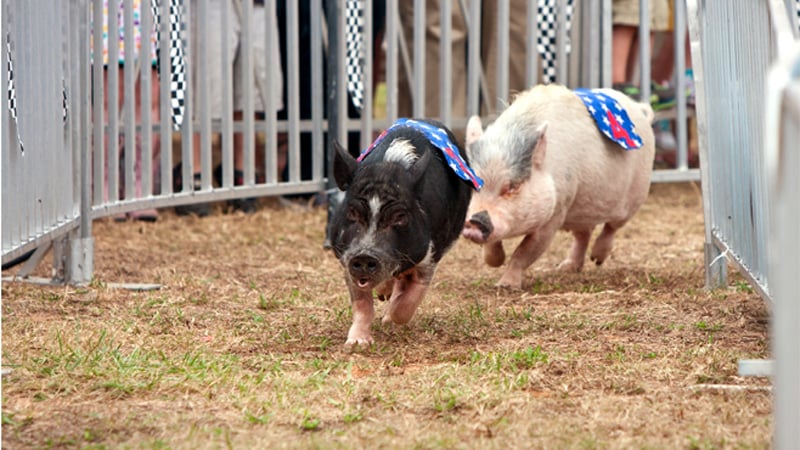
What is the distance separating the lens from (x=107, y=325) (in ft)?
16.5

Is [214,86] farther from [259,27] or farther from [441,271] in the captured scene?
[441,271]

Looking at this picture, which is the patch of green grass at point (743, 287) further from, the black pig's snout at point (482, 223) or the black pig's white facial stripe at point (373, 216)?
the black pig's white facial stripe at point (373, 216)

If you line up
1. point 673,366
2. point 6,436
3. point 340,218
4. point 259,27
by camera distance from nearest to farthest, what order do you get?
point 6,436 < point 673,366 < point 340,218 < point 259,27

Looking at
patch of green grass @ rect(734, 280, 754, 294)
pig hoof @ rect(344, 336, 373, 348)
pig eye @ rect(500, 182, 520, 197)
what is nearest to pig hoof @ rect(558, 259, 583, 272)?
patch of green grass @ rect(734, 280, 754, 294)

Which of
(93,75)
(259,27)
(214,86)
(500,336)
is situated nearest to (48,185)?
(93,75)

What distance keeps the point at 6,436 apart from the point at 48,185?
2.28 meters

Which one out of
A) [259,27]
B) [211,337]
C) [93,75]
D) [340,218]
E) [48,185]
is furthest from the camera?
[259,27]

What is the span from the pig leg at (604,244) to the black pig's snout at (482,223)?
1319mm

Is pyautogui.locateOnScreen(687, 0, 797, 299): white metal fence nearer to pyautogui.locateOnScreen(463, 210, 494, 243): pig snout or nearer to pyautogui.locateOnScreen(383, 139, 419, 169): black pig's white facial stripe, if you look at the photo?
pyautogui.locateOnScreen(463, 210, 494, 243): pig snout

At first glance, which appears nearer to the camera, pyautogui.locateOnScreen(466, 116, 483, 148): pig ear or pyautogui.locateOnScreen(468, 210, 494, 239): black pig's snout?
pyautogui.locateOnScreen(468, 210, 494, 239): black pig's snout

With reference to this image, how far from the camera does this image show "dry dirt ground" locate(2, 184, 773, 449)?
3.48 metres

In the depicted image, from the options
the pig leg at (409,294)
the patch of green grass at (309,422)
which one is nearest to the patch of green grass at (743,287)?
the pig leg at (409,294)

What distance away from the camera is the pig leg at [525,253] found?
6238 mm

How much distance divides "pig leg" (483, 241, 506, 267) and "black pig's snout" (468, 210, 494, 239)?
1.71 feet
